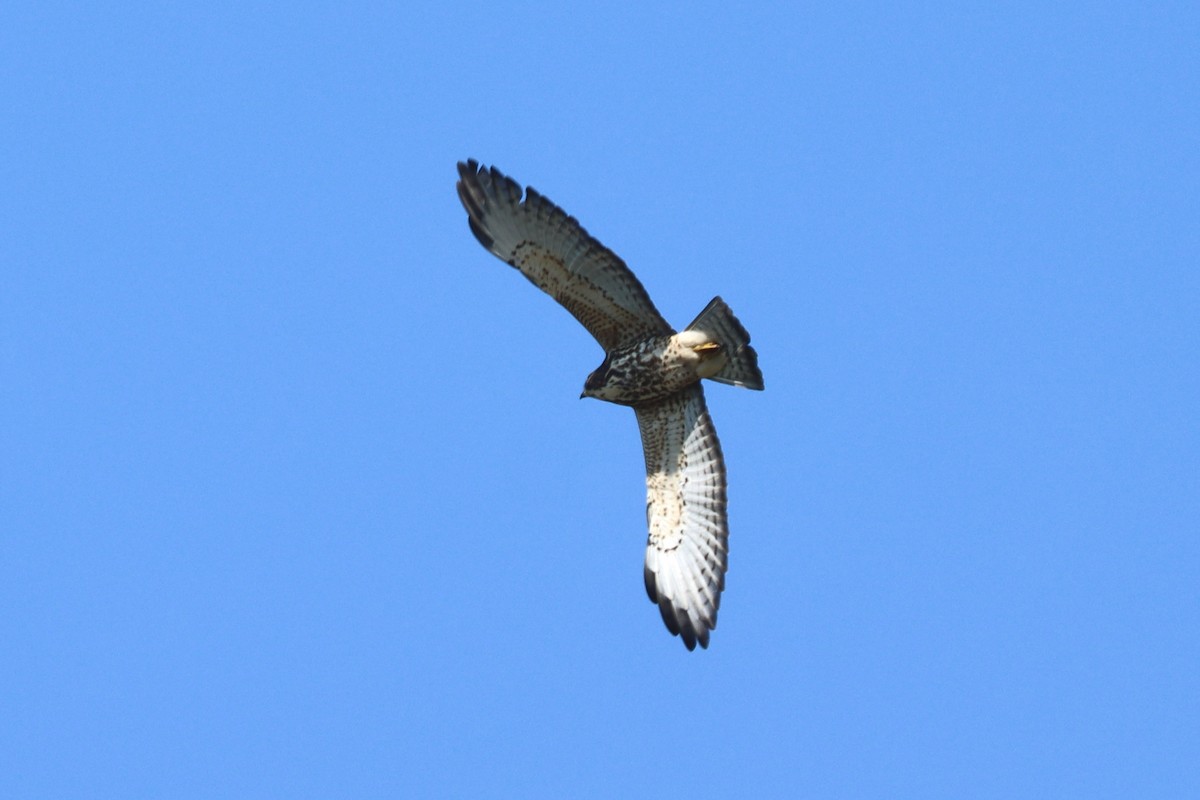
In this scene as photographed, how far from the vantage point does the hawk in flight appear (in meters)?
12.8

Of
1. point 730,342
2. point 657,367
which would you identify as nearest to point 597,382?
point 657,367

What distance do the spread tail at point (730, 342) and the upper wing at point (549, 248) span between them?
34 cm

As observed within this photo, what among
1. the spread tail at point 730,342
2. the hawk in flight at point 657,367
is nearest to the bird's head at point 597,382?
the hawk in flight at point 657,367

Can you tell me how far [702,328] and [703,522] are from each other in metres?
1.54

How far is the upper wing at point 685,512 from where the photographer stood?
1348 centimetres

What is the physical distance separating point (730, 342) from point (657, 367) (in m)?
0.56

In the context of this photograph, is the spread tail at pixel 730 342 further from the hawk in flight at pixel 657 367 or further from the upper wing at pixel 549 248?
the upper wing at pixel 549 248

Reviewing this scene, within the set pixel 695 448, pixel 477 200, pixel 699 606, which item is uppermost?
pixel 477 200

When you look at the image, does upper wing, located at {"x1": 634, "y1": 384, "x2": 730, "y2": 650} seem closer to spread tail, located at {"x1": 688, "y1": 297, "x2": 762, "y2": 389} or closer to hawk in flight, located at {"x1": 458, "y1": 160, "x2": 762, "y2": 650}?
hawk in flight, located at {"x1": 458, "y1": 160, "x2": 762, "y2": 650}

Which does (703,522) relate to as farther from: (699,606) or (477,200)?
(477,200)

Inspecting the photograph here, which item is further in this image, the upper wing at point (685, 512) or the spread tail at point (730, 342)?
the upper wing at point (685, 512)

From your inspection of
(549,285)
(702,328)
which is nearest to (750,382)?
(702,328)

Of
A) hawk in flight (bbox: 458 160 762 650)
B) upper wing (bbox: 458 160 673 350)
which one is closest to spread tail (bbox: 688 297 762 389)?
→ hawk in flight (bbox: 458 160 762 650)

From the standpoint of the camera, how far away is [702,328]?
13.0 meters
